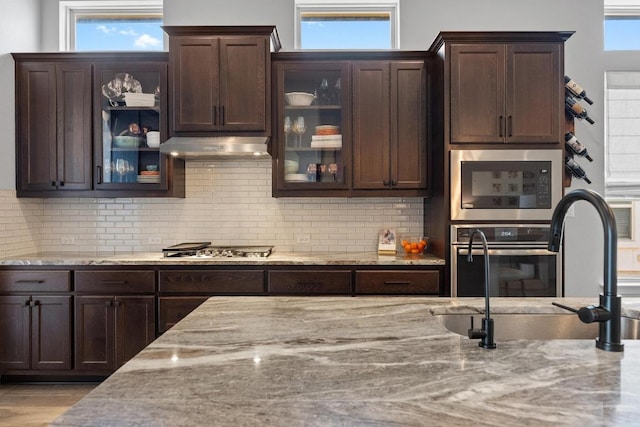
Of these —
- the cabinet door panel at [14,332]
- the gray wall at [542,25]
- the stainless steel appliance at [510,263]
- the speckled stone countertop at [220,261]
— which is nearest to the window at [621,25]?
the gray wall at [542,25]

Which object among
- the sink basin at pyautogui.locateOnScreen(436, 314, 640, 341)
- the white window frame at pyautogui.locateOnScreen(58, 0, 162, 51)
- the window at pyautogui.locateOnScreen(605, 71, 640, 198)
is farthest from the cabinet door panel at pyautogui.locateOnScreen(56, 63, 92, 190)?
the window at pyautogui.locateOnScreen(605, 71, 640, 198)

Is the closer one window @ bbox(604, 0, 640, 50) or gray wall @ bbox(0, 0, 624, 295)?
gray wall @ bbox(0, 0, 624, 295)

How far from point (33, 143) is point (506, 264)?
3685mm

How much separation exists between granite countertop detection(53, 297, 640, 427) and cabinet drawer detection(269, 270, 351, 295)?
177 cm

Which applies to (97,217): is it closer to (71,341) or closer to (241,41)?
(71,341)

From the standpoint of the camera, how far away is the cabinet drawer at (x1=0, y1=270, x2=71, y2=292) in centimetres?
320

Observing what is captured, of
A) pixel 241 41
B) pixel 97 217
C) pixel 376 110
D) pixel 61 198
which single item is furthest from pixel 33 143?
pixel 376 110

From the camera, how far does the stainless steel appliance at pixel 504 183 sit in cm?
312

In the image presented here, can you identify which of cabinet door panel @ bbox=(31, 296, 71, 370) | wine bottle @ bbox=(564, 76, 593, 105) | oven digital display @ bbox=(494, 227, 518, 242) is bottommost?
cabinet door panel @ bbox=(31, 296, 71, 370)

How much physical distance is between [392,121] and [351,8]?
4.00ft

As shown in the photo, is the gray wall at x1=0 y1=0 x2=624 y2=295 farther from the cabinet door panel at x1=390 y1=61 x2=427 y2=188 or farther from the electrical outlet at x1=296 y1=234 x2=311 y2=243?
the electrical outlet at x1=296 y1=234 x2=311 y2=243

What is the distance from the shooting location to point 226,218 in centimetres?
383

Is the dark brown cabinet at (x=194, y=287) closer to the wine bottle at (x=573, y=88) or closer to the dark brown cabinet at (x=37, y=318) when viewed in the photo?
the dark brown cabinet at (x=37, y=318)

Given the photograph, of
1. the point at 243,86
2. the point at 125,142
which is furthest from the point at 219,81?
the point at 125,142
